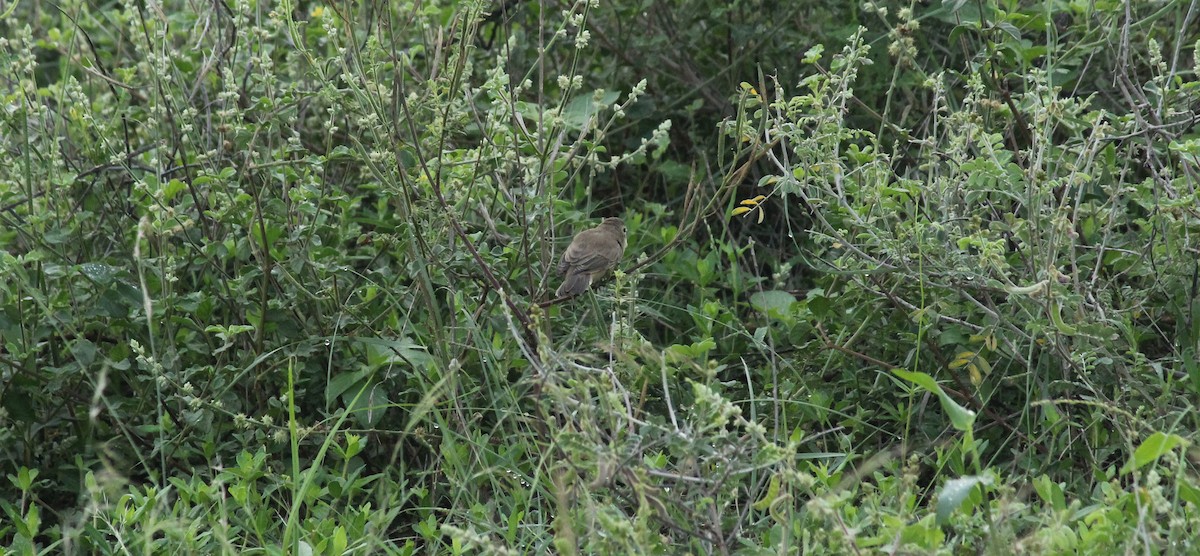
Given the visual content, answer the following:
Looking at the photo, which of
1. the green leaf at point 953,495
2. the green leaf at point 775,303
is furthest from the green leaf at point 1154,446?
the green leaf at point 775,303

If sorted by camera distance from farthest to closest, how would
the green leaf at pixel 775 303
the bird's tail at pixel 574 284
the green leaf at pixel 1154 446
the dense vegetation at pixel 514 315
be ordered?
the green leaf at pixel 775 303
the bird's tail at pixel 574 284
the dense vegetation at pixel 514 315
the green leaf at pixel 1154 446

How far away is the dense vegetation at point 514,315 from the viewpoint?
3338 millimetres

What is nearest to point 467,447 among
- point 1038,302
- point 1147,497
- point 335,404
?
point 335,404

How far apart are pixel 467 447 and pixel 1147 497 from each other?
175 centimetres

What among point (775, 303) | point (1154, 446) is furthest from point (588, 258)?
point (1154, 446)

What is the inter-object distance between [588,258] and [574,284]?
0.21 metres

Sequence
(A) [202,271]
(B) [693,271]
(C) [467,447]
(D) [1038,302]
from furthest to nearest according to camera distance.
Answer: (B) [693,271], (A) [202,271], (C) [467,447], (D) [1038,302]

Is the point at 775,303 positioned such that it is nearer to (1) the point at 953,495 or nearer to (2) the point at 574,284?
(2) the point at 574,284

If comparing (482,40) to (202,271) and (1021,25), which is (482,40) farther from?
(1021,25)

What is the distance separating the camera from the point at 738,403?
13.2 feet

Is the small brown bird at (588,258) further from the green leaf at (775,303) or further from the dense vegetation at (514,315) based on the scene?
the green leaf at (775,303)

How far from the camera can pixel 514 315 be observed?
3801 mm

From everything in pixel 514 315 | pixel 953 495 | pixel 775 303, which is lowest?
pixel 775 303

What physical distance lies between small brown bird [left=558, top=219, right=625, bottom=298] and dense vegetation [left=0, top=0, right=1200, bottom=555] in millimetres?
87
